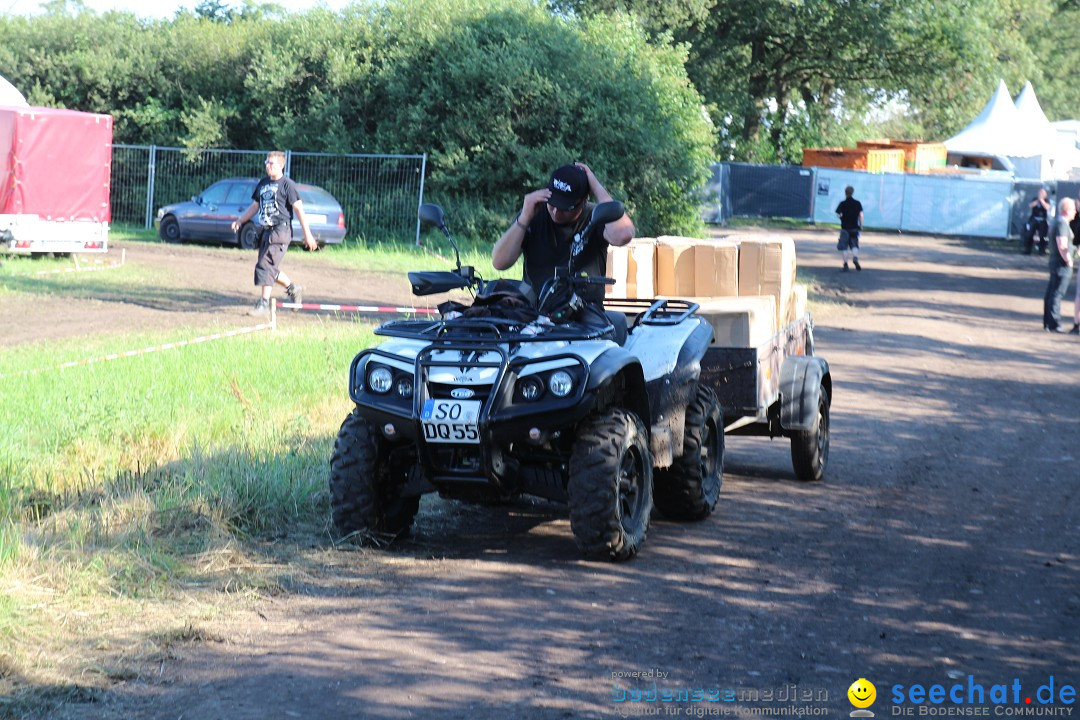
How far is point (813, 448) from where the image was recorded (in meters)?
8.99

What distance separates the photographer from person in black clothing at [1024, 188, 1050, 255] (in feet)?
119

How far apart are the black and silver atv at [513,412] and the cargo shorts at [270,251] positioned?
934 centimetres

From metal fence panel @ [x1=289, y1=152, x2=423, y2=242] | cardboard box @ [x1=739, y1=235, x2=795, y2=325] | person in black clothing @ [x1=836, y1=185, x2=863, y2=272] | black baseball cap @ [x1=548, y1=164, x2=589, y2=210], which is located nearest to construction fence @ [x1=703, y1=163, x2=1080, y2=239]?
person in black clothing @ [x1=836, y1=185, x2=863, y2=272]

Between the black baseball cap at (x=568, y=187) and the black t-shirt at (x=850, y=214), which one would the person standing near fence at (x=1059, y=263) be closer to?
the black t-shirt at (x=850, y=214)

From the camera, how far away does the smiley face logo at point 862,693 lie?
4863 mm

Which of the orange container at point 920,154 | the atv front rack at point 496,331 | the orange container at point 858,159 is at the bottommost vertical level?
the atv front rack at point 496,331

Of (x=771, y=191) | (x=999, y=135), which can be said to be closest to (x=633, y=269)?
(x=771, y=191)

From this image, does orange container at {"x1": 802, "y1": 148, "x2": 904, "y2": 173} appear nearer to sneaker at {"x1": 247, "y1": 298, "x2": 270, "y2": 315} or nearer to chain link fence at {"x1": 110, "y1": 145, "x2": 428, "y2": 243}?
chain link fence at {"x1": 110, "y1": 145, "x2": 428, "y2": 243}

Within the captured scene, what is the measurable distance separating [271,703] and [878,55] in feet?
163

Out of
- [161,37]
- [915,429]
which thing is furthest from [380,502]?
[161,37]

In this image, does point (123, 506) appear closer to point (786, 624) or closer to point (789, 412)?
point (786, 624)

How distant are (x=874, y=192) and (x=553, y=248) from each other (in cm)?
3938

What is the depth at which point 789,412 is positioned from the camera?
28.8 feet

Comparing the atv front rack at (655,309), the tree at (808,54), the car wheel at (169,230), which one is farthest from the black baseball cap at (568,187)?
the tree at (808,54)
